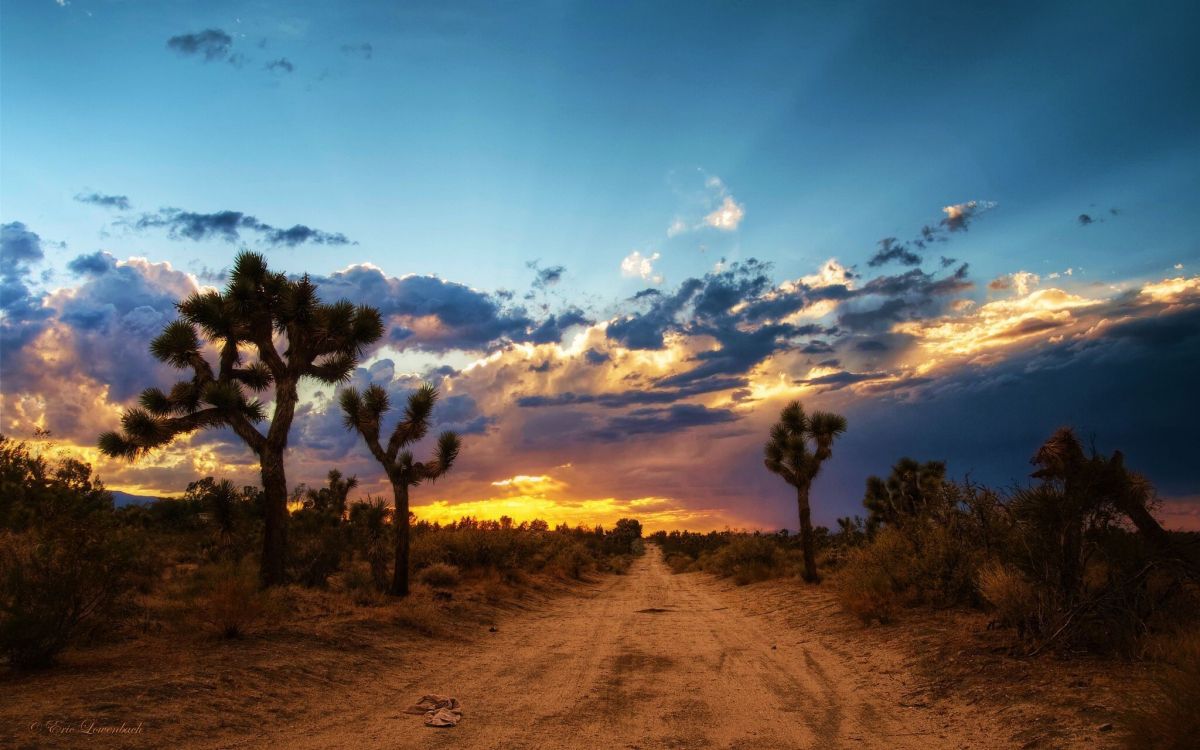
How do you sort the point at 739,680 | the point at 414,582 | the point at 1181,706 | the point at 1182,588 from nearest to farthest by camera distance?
the point at 1181,706 < the point at 1182,588 < the point at 739,680 < the point at 414,582

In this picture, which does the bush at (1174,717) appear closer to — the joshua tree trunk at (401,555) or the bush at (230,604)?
the bush at (230,604)

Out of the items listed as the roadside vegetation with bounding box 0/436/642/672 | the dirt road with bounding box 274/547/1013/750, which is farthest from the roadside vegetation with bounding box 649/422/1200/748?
the roadside vegetation with bounding box 0/436/642/672

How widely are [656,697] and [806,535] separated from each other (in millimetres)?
18712

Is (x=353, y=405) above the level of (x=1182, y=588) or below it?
above

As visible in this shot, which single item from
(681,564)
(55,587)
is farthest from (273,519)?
(681,564)

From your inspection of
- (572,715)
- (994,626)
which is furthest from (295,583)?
(994,626)

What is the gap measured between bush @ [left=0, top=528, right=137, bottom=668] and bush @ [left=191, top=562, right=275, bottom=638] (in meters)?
1.38

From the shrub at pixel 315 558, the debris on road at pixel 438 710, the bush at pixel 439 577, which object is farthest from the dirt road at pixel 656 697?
the bush at pixel 439 577

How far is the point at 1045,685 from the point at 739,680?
3905 mm

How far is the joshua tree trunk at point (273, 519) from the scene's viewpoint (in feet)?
51.5

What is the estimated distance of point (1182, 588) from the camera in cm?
889

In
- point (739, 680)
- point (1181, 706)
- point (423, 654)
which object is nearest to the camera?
point (1181, 706)

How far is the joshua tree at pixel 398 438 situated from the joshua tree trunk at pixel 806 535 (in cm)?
1457

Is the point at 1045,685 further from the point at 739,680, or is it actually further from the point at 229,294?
the point at 229,294
